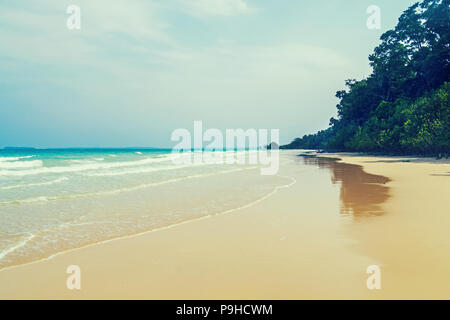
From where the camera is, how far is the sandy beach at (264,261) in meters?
4.18

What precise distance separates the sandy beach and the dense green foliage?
3345 cm

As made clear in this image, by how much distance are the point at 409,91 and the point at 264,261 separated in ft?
247

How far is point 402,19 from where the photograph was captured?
221 ft

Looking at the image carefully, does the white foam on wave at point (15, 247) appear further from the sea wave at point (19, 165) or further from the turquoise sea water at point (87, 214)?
the sea wave at point (19, 165)

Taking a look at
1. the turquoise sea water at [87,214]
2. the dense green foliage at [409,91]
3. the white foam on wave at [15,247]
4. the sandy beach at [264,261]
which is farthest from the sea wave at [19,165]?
the dense green foliage at [409,91]

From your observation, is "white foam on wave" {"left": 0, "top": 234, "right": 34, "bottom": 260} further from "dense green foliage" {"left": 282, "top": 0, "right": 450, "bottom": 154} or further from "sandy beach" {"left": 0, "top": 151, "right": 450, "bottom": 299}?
"dense green foliage" {"left": 282, "top": 0, "right": 450, "bottom": 154}

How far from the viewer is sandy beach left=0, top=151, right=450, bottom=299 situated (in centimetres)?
418

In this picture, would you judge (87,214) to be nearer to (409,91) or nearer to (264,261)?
(264,261)

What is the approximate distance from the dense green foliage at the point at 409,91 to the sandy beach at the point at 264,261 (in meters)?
33.5

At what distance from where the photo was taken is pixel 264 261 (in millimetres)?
5258

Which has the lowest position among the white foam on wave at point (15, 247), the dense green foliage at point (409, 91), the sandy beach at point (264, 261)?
the white foam on wave at point (15, 247)

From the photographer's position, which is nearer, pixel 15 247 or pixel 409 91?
pixel 15 247

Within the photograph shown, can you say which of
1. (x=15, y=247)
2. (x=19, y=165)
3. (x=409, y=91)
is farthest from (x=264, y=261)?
(x=409, y=91)
